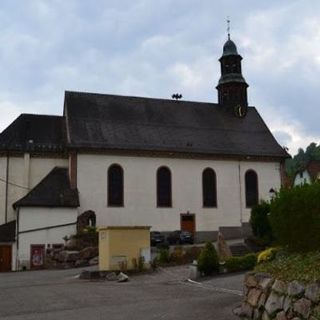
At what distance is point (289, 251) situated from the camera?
41.8ft

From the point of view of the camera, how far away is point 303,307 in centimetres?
Result: 950

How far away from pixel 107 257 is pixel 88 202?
14643mm

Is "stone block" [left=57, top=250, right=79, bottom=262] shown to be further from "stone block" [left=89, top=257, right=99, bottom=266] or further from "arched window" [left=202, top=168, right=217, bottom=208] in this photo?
"arched window" [left=202, top=168, right=217, bottom=208]

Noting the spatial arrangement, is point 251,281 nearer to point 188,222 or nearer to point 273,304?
point 273,304

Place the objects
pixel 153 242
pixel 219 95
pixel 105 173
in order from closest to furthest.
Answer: pixel 153 242
pixel 105 173
pixel 219 95

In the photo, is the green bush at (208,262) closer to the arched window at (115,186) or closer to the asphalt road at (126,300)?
the asphalt road at (126,300)

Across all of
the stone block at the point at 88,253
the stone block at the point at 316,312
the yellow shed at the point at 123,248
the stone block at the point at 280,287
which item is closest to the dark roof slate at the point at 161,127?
the stone block at the point at 88,253

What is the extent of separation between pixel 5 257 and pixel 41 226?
10.2 feet

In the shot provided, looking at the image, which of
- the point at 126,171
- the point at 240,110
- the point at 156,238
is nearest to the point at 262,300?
the point at 156,238

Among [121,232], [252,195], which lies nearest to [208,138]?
[252,195]

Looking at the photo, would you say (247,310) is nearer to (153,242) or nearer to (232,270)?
(232,270)

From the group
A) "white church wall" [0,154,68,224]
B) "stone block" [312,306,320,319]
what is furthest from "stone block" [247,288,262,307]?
"white church wall" [0,154,68,224]

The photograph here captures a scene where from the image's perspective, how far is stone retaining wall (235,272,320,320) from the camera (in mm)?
9398

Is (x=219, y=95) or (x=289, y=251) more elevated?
(x=219, y=95)
